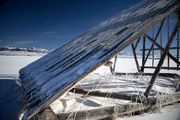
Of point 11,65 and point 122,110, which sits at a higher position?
point 11,65

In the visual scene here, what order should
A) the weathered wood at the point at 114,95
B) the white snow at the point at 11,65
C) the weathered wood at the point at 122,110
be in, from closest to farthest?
the weathered wood at the point at 122,110 < the weathered wood at the point at 114,95 < the white snow at the point at 11,65

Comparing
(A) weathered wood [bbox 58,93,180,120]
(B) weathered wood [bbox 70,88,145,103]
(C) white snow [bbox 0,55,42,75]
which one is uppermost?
(C) white snow [bbox 0,55,42,75]

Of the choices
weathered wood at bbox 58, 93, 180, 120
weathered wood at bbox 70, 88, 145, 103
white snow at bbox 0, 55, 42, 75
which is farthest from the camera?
white snow at bbox 0, 55, 42, 75

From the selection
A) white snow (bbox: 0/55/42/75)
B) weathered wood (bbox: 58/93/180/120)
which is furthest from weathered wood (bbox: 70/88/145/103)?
white snow (bbox: 0/55/42/75)

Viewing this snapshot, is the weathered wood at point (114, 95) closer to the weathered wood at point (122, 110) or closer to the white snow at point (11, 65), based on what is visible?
the weathered wood at point (122, 110)

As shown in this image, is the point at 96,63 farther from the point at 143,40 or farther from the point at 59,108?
the point at 143,40

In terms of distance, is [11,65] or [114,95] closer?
[114,95]

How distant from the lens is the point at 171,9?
3.62 meters

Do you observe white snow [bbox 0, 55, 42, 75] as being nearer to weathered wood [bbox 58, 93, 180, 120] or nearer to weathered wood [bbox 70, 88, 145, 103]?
weathered wood [bbox 70, 88, 145, 103]

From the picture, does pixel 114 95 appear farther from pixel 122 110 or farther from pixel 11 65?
pixel 11 65

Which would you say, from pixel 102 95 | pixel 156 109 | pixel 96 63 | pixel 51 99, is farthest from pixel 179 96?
pixel 51 99

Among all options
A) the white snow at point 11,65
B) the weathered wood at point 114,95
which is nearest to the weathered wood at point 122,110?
the weathered wood at point 114,95

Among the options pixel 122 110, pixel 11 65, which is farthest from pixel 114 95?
pixel 11 65

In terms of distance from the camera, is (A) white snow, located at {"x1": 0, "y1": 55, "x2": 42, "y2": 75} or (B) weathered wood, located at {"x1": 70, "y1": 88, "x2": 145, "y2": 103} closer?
(B) weathered wood, located at {"x1": 70, "y1": 88, "x2": 145, "y2": 103}
